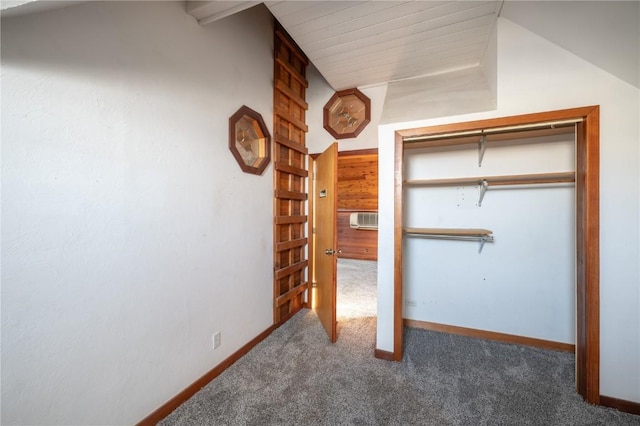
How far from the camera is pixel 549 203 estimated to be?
220 centimetres

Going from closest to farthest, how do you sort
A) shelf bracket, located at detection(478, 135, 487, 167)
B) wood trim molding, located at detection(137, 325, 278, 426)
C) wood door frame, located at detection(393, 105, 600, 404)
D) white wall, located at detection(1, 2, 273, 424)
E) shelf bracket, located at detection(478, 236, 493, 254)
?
white wall, located at detection(1, 2, 273, 424)
wood trim molding, located at detection(137, 325, 278, 426)
wood door frame, located at detection(393, 105, 600, 404)
shelf bracket, located at detection(478, 135, 487, 167)
shelf bracket, located at detection(478, 236, 493, 254)

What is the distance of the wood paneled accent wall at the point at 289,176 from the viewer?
8.42 ft

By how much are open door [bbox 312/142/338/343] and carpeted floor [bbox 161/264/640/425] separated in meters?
0.34

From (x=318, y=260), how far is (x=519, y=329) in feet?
6.81

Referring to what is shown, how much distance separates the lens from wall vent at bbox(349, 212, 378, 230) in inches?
237

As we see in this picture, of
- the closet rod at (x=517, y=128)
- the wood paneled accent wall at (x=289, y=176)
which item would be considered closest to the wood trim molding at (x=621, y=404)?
A: the closet rod at (x=517, y=128)

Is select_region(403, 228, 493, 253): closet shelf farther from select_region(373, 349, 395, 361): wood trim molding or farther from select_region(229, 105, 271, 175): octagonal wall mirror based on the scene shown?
select_region(229, 105, 271, 175): octagonal wall mirror

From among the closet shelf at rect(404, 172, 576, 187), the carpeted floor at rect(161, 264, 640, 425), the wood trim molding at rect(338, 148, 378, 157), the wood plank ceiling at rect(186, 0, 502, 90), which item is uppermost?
the wood plank ceiling at rect(186, 0, 502, 90)

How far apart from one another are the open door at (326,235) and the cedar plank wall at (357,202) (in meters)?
3.19

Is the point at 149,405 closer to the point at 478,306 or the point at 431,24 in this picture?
the point at 478,306

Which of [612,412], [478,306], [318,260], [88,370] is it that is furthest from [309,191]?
[612,412]

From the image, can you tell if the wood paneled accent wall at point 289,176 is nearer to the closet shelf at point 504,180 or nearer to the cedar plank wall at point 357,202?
the closet shelf at point 504,180

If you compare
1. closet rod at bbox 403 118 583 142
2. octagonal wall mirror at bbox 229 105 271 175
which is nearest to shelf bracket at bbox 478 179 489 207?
closet rod at bbox 403 118 583 142

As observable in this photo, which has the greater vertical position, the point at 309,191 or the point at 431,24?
the point at 431,24
